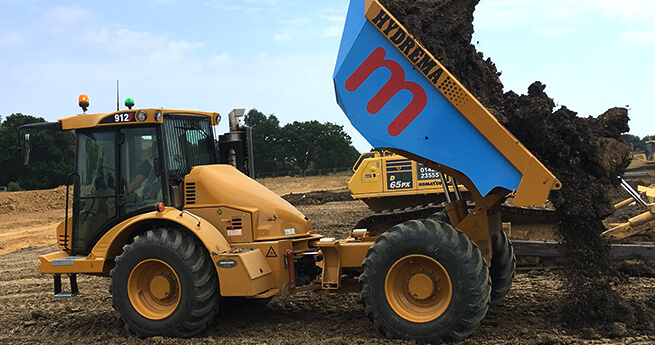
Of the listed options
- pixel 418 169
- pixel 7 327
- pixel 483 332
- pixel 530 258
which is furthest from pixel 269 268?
pixel 418 169

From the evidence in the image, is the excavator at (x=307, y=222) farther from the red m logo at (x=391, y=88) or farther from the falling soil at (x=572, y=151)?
the falling soil at (x=572, y=151)

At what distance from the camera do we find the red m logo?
572 cm

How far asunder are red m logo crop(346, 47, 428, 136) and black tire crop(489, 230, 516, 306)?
1.97 meters

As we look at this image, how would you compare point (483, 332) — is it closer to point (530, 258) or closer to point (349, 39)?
point (349, 39)

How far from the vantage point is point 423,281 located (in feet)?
19.0

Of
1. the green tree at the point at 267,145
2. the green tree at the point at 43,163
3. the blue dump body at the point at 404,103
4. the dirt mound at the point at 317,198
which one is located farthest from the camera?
the green tree at the point at 267,145

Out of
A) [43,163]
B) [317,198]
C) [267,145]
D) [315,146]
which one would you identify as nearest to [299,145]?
[315,146]

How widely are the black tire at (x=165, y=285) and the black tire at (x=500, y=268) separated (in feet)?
9.87

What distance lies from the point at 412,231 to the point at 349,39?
1.91m

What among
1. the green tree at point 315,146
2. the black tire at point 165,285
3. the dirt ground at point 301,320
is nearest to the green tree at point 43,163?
the green tree at point 315,146

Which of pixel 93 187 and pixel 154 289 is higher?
pixel 93 187

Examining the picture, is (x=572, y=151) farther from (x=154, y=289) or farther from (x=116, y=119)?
(x=116, y=119)

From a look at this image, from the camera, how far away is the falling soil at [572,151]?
554 cm

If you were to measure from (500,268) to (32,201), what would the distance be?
29.9 metres
